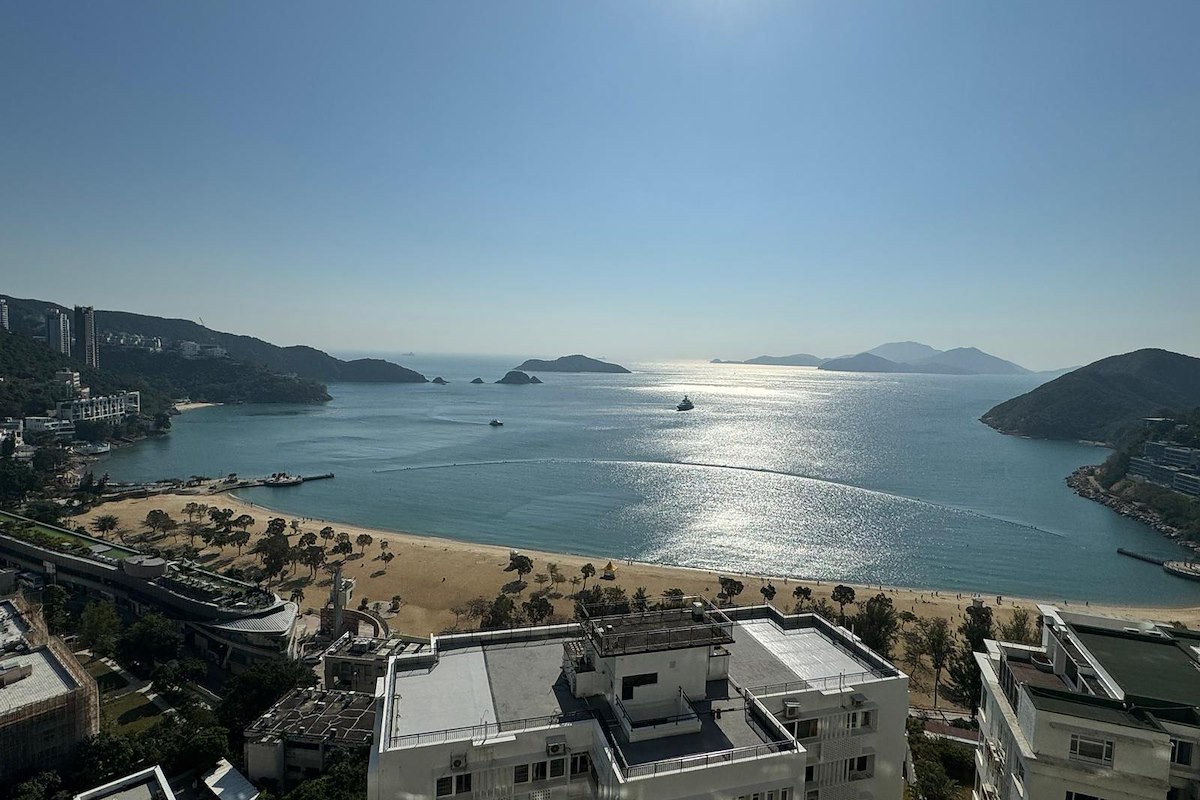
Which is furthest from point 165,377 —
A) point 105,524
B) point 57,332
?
point 105,524

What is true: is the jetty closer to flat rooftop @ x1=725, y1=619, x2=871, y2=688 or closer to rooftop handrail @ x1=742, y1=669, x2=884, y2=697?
flat rooftop @ x1=725, y1=619, x2=871, y2=688

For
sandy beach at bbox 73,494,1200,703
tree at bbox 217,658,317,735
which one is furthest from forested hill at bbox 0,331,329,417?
tree at bbox 217,658,317,735

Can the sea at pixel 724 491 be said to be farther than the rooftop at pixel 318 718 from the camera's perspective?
Yes

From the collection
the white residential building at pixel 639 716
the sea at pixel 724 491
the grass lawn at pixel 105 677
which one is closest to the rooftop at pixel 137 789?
the grass lawn at pixel 105 677

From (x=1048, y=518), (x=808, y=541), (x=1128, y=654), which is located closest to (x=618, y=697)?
(x=1128, y=654)

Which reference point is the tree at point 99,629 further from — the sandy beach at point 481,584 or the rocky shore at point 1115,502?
the rocky shore at point 1115,502

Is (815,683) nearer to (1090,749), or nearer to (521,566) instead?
(1090,749)
